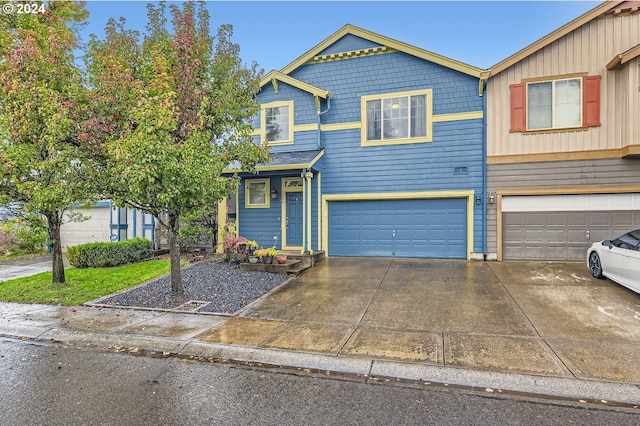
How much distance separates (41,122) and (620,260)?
39.6 ft

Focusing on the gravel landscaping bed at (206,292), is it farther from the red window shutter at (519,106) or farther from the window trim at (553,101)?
the window trim at (553,101)

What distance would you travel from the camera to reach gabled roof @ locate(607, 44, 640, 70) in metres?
9.61

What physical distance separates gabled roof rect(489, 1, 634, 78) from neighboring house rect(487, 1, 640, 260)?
3cm

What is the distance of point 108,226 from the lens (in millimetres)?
16031

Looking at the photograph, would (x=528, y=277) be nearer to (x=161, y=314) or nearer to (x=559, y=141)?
(x=559, y=141)

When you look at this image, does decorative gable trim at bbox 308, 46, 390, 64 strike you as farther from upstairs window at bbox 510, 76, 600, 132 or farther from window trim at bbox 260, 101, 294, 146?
upstairs window at bbox 510, 76, 600, 132

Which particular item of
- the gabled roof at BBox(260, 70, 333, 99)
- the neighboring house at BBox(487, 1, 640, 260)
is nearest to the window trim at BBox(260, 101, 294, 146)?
the gabled roof at BBox(260, 70, 333, 99)

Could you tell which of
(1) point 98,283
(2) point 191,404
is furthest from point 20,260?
(2) point 191,404

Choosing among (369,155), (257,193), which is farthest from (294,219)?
(369,155)

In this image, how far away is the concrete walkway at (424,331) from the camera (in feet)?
13.3

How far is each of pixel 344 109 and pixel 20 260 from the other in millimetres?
13239

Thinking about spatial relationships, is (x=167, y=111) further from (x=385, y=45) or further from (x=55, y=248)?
(x=385, y=45)

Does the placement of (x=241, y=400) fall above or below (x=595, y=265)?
below

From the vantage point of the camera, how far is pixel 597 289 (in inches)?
298
